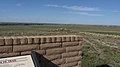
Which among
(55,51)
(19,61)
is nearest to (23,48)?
(19,61)

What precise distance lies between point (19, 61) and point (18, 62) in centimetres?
6

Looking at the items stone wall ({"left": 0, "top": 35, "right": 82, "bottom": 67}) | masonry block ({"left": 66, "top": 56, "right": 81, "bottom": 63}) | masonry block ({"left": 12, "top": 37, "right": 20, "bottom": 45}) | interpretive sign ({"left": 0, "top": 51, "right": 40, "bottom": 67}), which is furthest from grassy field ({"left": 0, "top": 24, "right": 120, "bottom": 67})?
interpretive sign ({"left": 0, "top": 51, "right": 40, "bottom": 67})

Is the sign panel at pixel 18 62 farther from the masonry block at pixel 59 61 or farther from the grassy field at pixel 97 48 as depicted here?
the grassy field at pixel 97 48

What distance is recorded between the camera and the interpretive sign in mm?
4148

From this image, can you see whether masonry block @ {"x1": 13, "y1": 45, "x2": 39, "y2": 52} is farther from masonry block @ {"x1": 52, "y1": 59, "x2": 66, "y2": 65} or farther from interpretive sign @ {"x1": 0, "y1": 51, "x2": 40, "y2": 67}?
masonry block @ {"x1": 52, "y1": 59, "x2": 66, "y2": 65}

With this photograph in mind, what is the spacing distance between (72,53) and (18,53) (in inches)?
73.2

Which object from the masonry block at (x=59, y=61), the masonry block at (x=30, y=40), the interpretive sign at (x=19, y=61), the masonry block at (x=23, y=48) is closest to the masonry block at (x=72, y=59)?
the masonry block at (x=59, y=61)

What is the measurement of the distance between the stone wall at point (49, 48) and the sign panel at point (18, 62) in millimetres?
313

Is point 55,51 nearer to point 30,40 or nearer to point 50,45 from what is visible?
point 50,45

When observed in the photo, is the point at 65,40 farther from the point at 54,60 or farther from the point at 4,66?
the point at 4,66

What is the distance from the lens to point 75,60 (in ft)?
20.8

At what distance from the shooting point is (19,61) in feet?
14.2

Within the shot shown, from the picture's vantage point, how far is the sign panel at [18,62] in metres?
4.14

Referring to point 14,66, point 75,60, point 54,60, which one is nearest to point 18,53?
point 14,66
